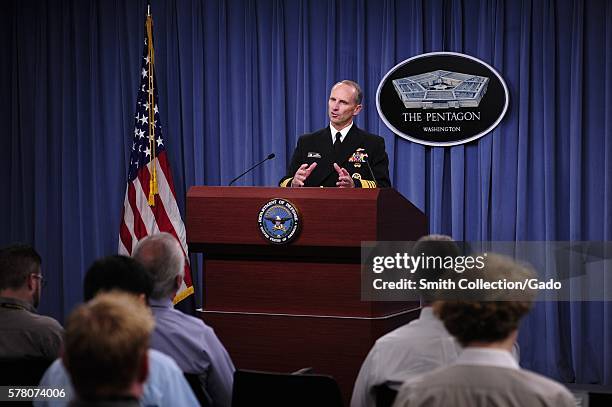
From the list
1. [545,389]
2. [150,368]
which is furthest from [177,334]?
[545,389]

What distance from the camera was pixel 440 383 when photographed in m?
2.01

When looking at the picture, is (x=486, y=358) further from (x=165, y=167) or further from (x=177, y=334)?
(x=165, y=167)

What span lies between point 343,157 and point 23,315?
7.67 ft

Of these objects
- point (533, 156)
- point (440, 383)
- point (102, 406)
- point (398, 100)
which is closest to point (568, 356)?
point (533, 156)

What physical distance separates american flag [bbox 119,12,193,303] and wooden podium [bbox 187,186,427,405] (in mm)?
2865

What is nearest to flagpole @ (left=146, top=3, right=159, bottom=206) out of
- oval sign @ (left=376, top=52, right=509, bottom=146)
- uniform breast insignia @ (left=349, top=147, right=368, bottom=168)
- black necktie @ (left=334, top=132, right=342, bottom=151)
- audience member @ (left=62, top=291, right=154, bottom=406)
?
oval sign @ (left=376, top=52, right=509, bottom=146)

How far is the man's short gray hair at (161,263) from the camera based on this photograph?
126 inches

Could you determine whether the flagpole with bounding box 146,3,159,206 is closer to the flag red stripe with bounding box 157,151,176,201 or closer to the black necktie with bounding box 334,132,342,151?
the flag red stripe with bounding box 157,151,176,201

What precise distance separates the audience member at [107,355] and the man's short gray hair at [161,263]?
1510 millimetres

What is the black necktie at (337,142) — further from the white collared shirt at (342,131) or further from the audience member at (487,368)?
the audience member at (487,368)

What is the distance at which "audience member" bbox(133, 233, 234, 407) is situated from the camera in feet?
10.4

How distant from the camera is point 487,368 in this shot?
6.58 feet

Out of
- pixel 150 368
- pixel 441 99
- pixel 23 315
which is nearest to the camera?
pixel 150 368

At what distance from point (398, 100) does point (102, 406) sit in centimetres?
559
